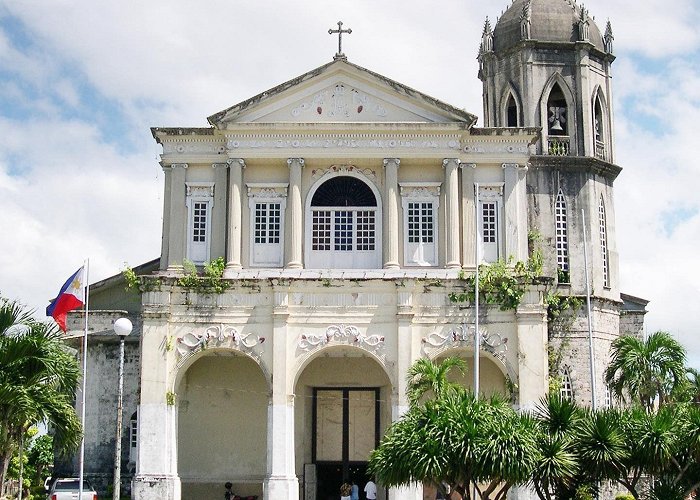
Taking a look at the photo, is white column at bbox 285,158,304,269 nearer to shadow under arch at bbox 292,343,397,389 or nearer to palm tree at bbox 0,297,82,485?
shadow under arch at bbox 292,343,397,389

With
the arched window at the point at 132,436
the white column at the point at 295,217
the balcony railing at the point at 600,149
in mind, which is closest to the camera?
the white column at the point at 295,217

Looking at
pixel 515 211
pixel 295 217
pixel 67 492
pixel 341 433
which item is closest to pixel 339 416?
pixel 341 433

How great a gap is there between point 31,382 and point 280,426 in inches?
371

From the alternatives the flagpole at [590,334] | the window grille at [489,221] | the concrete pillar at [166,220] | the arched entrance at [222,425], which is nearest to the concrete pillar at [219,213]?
the concrete pillar at [166,220]

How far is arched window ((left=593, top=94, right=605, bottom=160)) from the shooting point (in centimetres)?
4269

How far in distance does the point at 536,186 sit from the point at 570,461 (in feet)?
59.4

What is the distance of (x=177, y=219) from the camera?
38.7 metres

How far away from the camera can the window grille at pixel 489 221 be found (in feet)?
126

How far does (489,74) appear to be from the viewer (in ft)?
144

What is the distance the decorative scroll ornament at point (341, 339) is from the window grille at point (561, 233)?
933 centimetres

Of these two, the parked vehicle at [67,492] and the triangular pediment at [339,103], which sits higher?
the triangular pediment at [339,103]

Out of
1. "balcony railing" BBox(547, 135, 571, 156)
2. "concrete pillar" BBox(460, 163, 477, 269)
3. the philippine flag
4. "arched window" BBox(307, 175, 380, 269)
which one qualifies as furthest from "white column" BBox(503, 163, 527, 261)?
the philippine flag

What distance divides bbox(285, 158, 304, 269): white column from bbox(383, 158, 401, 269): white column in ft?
9.59

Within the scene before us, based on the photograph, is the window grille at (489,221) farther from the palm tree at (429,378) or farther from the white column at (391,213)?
the palm tree at (429,378)
